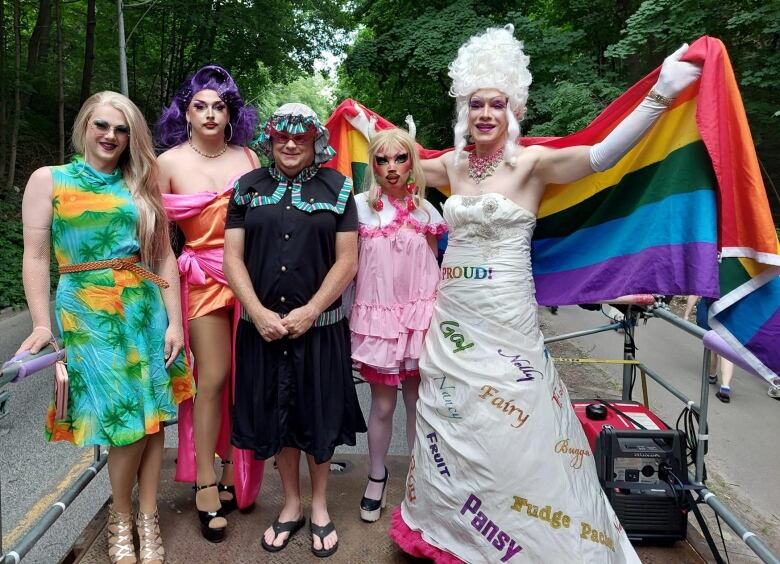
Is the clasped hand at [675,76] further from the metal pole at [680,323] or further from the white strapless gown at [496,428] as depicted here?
the metal pole at [680,323]

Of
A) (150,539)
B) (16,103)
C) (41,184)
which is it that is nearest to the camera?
(41,184)

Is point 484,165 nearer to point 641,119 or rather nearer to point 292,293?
point 641,119

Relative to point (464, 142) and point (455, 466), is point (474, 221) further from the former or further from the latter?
point (455, 466)

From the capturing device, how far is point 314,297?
240 cm

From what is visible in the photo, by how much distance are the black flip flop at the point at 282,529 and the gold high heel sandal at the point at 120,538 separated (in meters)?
0.54

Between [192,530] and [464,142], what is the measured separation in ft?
7.25

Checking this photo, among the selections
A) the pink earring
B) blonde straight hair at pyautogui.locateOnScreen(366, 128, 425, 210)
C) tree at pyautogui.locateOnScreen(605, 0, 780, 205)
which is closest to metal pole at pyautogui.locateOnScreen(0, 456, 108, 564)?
blonde straight hair at pyautogui.locateOnScreen(366, 128, 425, 210)

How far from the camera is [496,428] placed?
7.43ft

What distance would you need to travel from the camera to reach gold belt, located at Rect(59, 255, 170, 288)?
88.4 inches

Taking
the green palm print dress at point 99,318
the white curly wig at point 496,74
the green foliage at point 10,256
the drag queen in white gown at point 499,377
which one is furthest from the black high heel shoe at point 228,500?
the green foliage at point 10,256

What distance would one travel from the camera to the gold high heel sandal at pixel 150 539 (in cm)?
237

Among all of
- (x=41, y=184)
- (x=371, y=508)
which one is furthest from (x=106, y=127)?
(x=371, y=508)

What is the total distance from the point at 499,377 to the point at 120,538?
172 cm

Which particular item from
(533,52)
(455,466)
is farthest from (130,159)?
(533,52)
